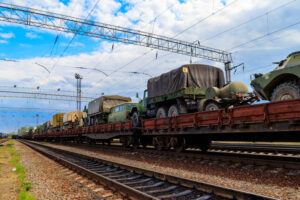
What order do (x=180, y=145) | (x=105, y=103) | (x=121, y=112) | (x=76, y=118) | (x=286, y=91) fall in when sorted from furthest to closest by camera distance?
(x=76, y=118) → (x=105, y=103) → (x=121, y=112) → (x=180, y=145) → (x=286, y=91)

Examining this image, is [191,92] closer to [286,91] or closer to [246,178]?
[286,91]

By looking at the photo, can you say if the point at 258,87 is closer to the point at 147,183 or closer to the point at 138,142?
the point at 147,183

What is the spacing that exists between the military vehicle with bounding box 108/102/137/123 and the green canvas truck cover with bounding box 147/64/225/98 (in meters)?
4.83

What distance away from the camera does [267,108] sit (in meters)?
5.83

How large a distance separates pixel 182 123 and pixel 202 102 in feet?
4.61

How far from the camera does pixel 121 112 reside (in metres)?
18.2

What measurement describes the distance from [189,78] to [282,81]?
4603 millimetres

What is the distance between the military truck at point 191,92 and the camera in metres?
9.57

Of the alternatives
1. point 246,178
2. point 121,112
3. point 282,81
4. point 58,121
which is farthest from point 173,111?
point 58,121

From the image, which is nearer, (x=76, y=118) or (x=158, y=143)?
(x=158, y=143)

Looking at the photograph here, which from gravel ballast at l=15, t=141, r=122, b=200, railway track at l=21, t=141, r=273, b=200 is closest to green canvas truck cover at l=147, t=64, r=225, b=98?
railway track at l=21, t=141, r=273, b=200

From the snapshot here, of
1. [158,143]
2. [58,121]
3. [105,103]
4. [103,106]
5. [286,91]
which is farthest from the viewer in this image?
[58,121]

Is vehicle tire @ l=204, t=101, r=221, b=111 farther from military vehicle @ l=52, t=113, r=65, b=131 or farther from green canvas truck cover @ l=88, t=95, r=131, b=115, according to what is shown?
military vehicle @ l=52, t=113, r=65, b=131

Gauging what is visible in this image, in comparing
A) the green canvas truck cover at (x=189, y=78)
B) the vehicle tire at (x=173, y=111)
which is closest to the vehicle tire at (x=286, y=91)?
the green canvas truck cover at (x=189, y=78)
